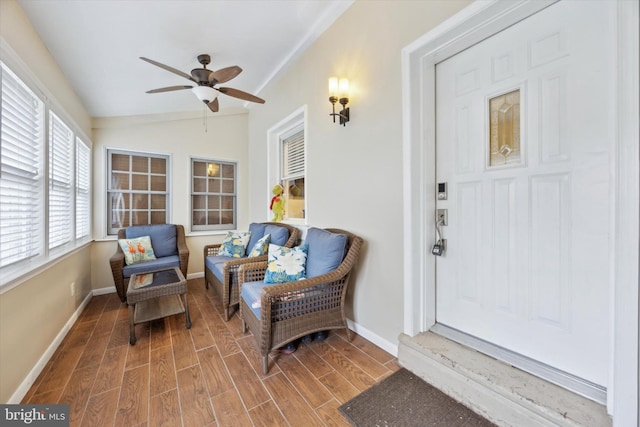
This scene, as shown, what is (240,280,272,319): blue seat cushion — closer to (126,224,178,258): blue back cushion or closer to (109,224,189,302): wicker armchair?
(109,224,189,302): wicker armchair

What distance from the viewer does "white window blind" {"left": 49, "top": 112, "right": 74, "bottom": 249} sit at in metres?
2.19

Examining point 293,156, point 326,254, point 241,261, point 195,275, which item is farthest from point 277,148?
point 195,275

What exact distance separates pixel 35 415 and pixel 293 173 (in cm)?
301

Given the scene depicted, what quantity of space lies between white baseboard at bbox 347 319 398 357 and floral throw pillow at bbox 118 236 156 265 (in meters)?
2.85

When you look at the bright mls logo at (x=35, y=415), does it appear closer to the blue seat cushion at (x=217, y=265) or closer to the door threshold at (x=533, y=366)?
the blue seat cushion at (x=217, y=265)

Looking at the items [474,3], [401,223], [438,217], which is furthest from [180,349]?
[474,3]

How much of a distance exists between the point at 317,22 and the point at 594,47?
2236mm

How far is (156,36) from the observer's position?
7.30ft

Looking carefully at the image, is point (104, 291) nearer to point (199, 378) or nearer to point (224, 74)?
point (199, 378)

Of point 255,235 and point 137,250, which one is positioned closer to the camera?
point 137,250

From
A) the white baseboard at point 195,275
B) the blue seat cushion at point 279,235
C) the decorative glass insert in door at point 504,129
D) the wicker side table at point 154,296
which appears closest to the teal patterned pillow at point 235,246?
the blue seat cushion at point 279,235

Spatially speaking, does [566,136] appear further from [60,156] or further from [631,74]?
[60,156]

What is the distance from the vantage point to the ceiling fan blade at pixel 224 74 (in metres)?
2.14

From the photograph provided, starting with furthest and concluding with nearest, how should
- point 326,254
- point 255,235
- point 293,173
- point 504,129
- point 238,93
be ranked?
point 293,173 → point 255,235 → point 238,93 → point 326,254 → point 504,129
